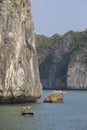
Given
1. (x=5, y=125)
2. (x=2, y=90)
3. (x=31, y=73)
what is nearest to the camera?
(x=5, y=125)

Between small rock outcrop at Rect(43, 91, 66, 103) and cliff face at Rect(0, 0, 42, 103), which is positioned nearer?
cliff face at Rect(0, 0, 42, 103)

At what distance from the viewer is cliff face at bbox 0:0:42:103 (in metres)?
69.5

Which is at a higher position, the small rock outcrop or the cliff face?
the cliff face

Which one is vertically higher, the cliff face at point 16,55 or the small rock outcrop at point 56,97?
the cliff face at point 16,55

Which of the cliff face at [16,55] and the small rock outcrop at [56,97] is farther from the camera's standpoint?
the small rock outcrop at [56,97]

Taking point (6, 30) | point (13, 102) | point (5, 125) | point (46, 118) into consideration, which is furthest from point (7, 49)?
point (5, 125)

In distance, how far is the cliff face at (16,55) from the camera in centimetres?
6950

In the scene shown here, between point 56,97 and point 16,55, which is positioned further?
point 56,97

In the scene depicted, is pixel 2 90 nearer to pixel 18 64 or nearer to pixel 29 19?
pixel 18 64

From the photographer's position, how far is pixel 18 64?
72250 mm

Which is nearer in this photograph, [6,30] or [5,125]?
[5,125]

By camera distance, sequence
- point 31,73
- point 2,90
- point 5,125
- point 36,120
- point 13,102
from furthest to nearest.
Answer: point 31,73 → point 13,102 → point 2,90 → point 36,120 → point 5,125

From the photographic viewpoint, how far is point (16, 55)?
71625mm

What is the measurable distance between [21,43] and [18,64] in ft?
11.7
